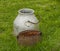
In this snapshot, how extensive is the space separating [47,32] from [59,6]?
1.49m

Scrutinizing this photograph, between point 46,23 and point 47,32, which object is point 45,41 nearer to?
point 47,32

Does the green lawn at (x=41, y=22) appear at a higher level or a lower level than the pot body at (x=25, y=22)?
lower

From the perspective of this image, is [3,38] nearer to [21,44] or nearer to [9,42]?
[9,42]

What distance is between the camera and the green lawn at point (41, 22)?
4031 mm

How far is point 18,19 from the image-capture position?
4.28 metres

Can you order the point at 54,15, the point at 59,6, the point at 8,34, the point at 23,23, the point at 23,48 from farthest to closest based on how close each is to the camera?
the point at 59,6
the point at 54,15
the point at 8,34
the point at 23,23
the point at 23,48

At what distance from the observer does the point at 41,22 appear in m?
5.02

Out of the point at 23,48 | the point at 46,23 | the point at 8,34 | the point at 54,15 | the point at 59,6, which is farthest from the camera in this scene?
the point at 59,6

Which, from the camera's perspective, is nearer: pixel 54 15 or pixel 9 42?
pixel 9 42

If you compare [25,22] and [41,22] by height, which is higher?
[25,22]

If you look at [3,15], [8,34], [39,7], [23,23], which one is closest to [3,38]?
[8,34]

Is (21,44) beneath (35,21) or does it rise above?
beneath

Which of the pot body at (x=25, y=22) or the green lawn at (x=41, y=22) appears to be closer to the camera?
the green lawn at (x=41, y=22)

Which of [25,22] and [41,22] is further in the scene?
[41,22]
